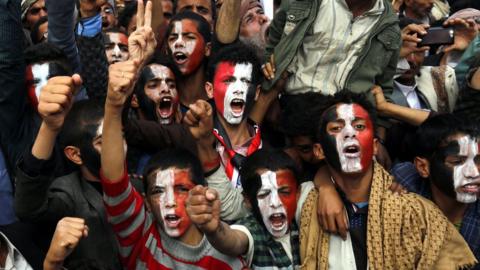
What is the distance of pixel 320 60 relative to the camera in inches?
211

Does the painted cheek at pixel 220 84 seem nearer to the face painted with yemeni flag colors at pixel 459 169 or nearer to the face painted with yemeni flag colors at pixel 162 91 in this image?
the face painted with yemeni flag colors at pixel 162 91

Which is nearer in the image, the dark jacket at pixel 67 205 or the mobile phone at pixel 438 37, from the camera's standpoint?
the dark jacket at pixel 67 205

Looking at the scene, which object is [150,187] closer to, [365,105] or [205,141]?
[205,141]

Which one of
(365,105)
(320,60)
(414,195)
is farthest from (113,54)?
(414,195)

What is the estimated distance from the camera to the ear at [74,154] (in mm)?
4648

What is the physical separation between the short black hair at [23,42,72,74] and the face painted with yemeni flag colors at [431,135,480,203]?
2.04 metres

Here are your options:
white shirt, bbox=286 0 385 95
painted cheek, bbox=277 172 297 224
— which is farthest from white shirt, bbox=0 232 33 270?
white shirt, bbox=286 0 385 95

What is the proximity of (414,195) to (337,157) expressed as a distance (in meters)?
0.44

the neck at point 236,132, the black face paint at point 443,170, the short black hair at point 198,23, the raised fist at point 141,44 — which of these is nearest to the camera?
the raised fist at point 141,44

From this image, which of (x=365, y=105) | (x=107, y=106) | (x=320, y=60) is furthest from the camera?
→ (x=320, y=60)

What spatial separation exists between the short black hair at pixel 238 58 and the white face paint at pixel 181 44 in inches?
9.9

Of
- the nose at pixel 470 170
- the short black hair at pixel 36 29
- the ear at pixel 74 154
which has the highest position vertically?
the short black hair at pixel 36 29

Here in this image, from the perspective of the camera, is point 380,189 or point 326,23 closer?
point 380,189

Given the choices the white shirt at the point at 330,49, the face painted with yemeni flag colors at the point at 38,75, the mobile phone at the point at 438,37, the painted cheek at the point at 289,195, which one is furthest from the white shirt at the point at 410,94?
the face painted with yemeni flag colors at the point at 38,75
